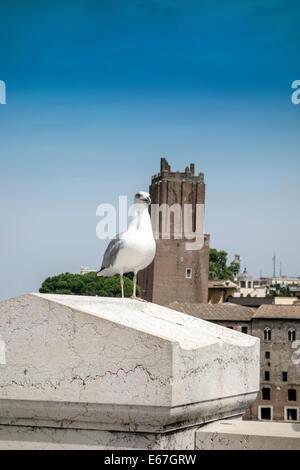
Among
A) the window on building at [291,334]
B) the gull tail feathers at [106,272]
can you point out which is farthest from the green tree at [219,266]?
the gull tail feathers at [106,272]

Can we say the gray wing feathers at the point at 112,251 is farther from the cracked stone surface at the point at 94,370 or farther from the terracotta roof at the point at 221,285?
the terracotta roof at the point at 221,285

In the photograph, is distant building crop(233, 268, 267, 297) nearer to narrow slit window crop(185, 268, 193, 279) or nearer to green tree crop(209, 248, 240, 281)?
green tree crop(209, 248, 240, 281)

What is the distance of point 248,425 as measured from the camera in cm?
322

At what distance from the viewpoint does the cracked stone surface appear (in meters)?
2.78

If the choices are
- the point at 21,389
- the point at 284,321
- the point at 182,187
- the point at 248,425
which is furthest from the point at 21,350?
the point at 182,187

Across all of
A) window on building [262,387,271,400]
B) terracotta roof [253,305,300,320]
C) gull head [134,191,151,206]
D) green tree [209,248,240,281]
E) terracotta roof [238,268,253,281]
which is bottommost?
window on building [262,387,271,400]

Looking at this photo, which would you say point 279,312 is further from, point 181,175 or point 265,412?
point 181,175

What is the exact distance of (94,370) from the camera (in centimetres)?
283

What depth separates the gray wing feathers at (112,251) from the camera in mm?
5258

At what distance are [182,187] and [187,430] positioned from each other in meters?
84.1

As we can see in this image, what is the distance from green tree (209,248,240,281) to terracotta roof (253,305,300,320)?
34.9 m

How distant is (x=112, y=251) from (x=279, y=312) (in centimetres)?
5653

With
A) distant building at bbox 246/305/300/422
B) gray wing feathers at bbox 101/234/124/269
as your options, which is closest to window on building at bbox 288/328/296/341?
distant building at bbox 246/305/300/422
